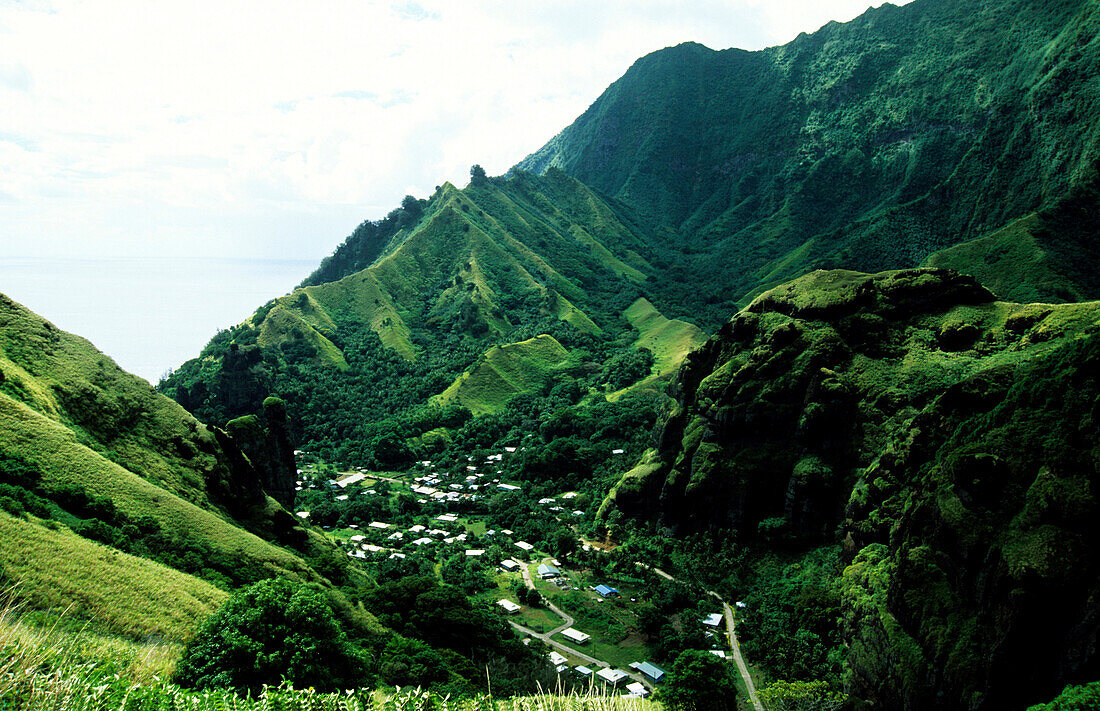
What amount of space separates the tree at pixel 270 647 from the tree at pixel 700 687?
16235 millimetres

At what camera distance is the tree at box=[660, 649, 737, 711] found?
33.1 m

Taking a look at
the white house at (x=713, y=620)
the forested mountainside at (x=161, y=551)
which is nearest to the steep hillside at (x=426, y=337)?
the forested mountainside at (x=161, y=551)

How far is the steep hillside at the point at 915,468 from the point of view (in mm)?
30047

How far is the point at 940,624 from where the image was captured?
3275 centimetres

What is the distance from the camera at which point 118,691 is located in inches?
567

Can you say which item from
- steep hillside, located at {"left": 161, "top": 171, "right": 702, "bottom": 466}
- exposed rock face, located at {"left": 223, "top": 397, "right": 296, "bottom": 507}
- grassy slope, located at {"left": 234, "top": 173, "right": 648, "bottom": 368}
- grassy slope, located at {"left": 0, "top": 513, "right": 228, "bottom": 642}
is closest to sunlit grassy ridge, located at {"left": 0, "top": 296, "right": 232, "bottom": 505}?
exposed rock face, located at {"left": 223, "top": 397, "right": 296, "bottom": 507}

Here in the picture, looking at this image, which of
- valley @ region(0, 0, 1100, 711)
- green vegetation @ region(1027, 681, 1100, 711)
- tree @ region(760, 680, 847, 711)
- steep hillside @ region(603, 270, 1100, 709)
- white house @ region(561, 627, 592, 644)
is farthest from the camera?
white house @ region(561, 627, 592, 644)

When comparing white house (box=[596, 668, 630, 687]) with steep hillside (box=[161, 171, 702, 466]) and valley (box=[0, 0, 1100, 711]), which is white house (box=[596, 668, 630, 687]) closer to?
valley (box=[0, 0, 1100, 711])

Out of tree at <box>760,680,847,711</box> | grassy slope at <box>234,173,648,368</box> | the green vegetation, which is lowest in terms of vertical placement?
tree at <box>760,680,847,711</box>

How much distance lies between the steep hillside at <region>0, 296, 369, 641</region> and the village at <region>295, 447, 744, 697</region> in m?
15.8

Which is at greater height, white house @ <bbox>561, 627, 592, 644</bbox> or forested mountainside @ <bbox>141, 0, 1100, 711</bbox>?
forested mountainside @ <bbox>141, 0, 1100, 711</bbox>

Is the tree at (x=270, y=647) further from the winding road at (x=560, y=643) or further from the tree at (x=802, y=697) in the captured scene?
the tree at (x=802, y=697)

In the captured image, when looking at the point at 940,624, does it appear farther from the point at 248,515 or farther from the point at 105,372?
the point at 105,372

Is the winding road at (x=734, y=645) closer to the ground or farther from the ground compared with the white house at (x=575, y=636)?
closer to the ground
